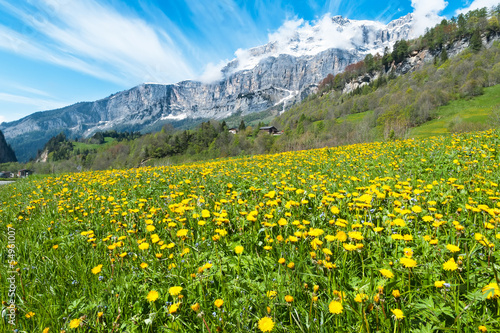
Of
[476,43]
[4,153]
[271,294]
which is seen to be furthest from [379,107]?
[4,153]

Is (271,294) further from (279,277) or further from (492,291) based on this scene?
(492,291)

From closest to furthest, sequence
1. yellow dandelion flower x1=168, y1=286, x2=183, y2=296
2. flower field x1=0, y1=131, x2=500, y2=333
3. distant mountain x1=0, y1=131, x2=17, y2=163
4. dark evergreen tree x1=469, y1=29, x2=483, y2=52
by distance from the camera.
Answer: flower field x1=0, y1=131, x2=500, y2=333 < yellow dandelion flower x1=168, y1=286, x2=183, y2=296 < dark evergreen tree x1=469, y1=29, x2=483, y2=52 < distant mountain x1=0, y1=131, x2=17, y2=163

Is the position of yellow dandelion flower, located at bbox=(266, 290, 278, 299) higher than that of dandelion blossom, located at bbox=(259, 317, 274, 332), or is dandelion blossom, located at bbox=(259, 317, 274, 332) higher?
dandelion blossom, located at bbox=(259, 317, 274, 332)

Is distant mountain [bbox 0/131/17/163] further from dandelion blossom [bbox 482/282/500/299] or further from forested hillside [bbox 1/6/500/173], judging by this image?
→ dandelion blossom [bbox 482/282/500/299]

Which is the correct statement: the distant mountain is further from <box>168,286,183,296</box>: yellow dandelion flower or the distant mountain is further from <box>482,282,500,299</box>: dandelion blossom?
<box>482,282,500,299</box>: dandelion blossom

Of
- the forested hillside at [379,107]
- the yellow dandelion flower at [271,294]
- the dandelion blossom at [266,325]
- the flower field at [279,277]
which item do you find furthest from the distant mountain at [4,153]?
the dandelion blossom at [266,325]

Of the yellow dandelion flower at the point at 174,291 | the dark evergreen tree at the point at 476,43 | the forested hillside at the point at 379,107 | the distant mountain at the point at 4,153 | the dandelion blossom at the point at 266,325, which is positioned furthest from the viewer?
the distant mountain at the point at 4,153

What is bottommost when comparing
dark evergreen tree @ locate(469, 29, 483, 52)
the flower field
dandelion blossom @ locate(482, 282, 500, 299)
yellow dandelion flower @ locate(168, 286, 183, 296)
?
the flower field

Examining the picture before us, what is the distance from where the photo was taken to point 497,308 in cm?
143

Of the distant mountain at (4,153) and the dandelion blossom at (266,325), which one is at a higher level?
the distant mountain at (4,153)

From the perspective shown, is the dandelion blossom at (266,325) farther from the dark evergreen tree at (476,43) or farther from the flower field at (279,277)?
the dark evergreen tree at (476,43)

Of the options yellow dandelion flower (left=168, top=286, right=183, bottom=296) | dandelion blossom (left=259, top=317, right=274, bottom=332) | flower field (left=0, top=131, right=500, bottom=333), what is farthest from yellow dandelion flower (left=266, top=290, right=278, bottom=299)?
yellow dandelion flower (left=168, top=286, right=183, bottom=296)

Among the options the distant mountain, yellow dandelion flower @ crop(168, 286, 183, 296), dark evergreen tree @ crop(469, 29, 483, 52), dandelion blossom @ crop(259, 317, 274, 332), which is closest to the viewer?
dandelion blossom @ crop(259, 317, 274, 332)

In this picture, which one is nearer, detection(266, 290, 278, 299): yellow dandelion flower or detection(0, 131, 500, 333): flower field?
detection(0, 131, 500, 333): flower field
